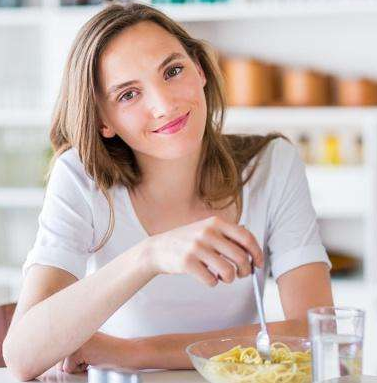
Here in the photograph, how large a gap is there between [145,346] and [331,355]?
479 millimetres

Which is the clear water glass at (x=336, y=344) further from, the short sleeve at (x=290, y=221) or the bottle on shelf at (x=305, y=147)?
the bottle on shelf at (x=305, y=147)

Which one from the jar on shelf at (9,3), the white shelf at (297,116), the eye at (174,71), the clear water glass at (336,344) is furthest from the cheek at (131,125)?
the jar on shelf at (9,3)

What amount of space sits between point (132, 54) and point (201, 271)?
0.59 metres

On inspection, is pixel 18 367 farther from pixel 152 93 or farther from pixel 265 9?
pixel 265 9

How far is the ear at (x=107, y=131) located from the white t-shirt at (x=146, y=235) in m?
0.09

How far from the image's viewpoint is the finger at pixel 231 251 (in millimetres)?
1455

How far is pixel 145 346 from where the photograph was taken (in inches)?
67.4

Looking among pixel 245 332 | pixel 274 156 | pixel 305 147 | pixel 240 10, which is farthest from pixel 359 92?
pixel 245 332

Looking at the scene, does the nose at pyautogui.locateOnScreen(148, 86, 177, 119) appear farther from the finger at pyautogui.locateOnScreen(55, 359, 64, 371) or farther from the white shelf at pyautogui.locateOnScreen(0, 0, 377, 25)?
the white shelf at pyautogui.locateOnScreen(0, 0, 377, 25)

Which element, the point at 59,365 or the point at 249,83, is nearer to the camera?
the point at 59,365

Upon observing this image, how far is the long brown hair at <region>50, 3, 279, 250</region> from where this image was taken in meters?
1.93

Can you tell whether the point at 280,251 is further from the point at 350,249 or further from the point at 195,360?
the point at 350,249

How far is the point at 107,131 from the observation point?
2.03 metres

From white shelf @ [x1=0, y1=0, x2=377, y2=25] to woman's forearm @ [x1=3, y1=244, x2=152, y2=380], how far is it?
2.32 metres
